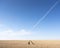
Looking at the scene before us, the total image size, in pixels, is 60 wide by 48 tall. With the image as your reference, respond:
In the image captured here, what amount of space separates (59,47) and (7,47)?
2.69 meters

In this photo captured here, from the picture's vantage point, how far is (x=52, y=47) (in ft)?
24.0

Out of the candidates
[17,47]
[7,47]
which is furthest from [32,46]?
[7,47]

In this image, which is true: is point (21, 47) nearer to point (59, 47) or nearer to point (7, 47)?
point (7, 47)

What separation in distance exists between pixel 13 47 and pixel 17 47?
0.74ft

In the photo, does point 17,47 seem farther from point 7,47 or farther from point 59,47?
point 59,47

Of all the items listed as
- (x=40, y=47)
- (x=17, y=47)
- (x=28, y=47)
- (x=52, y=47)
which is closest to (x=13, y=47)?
(x=17, y=47)

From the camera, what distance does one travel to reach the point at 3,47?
699 cm

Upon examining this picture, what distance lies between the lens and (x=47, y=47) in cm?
736

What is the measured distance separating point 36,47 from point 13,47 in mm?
1202

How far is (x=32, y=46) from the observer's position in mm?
7074

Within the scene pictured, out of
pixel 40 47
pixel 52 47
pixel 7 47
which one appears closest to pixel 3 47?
pixel 7 47

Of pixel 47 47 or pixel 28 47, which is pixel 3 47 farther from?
pixel 47 47

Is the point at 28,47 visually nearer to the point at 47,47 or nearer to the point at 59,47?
the point at 47,47

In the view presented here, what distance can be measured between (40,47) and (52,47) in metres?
0.70
